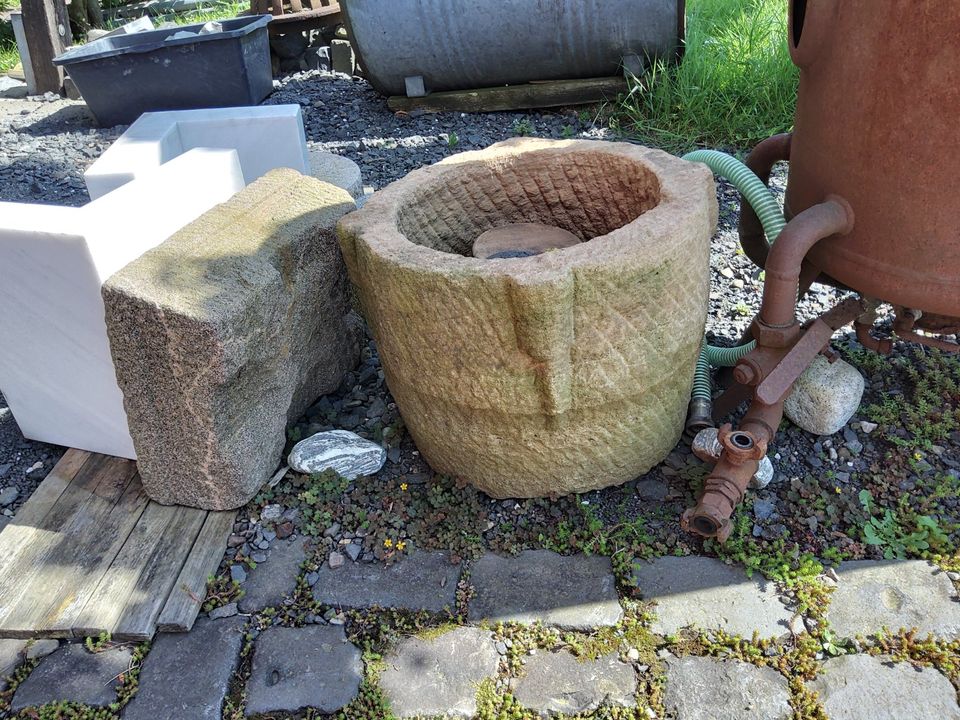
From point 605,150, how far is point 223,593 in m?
1.71

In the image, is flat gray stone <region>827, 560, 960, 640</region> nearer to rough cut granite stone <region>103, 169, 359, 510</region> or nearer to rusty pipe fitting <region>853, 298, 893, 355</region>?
rusty pipe fitting <region>853, 298, 893, 355</region>

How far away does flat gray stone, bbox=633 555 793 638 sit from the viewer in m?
1.84

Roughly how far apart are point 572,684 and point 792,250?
1.20 metres

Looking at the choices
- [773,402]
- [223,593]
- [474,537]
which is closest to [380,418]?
[474,537]

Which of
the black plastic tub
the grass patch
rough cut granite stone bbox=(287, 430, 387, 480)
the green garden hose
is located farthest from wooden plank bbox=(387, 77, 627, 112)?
rough cut granite stone bbox=(287, 430, 387, 480)

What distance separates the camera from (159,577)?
6.64 ft

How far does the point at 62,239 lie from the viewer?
6.49 feet

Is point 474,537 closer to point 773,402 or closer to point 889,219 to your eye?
point 773,402

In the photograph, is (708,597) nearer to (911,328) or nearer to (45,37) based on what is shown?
(911,328)

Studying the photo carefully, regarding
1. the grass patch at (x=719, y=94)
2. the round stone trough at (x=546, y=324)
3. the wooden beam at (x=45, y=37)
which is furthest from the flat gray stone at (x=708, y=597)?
the wooden beam at (x=45, y=37)

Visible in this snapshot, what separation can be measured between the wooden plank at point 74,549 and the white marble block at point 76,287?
0.13 m

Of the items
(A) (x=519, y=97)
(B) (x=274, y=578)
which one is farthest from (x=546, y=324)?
(A) (x=519, y=97)

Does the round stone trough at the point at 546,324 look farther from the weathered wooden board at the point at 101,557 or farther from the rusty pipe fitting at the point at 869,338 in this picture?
the weathered wooden board at the point at 101,557

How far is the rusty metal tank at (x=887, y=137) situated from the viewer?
67.6 inches
